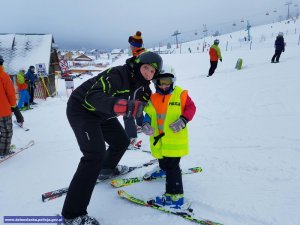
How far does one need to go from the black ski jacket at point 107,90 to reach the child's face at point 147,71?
0.07 m

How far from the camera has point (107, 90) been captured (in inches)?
95.3

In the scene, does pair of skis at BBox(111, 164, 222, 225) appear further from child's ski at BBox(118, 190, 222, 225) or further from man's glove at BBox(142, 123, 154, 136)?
man's glove at BBox(142, 123, 154, 136)

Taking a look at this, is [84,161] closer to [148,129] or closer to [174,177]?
[148,129]

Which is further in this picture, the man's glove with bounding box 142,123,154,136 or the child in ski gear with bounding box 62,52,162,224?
the man's glove with bounding box 142,123,154,136

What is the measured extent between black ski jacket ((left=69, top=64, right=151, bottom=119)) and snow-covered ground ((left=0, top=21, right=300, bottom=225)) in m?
1.26

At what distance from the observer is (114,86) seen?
2.48 meters

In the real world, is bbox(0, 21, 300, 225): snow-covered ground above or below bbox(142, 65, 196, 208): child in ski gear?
below

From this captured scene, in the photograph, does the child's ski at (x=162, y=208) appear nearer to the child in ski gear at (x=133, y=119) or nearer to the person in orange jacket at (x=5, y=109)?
the child in ski gear at (x=133, y=119)

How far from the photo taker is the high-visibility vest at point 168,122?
2.93 metres

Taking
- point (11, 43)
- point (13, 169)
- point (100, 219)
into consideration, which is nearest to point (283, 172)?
point (100, 219)

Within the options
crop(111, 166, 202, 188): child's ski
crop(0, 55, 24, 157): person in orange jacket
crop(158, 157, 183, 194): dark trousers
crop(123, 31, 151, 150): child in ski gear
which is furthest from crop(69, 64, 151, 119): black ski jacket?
crop(0, 55, 24, 157): person in orange jacket

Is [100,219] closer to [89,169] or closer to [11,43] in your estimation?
[89,169]

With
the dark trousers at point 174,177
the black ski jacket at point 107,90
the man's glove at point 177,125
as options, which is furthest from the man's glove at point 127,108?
the dark trousers at point 174,177

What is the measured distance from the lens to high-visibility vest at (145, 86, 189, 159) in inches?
115
